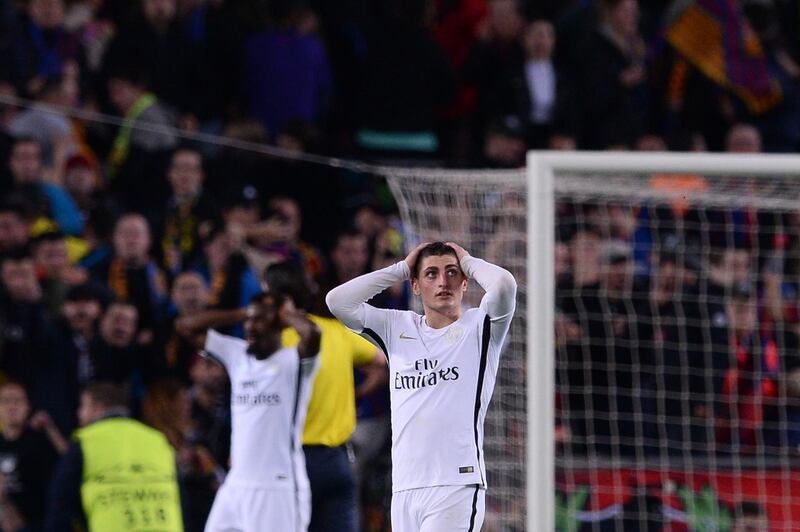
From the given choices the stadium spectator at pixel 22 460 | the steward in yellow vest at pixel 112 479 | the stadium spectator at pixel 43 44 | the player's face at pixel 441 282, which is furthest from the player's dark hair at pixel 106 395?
the stadium spectator at pixel 43 44

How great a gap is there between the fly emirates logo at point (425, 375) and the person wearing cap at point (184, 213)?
4494 mm

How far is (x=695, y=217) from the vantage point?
13.0 m

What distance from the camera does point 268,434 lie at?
9.74 m

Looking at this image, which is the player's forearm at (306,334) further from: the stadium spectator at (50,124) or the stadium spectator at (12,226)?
the stadium spectator at (50,124)

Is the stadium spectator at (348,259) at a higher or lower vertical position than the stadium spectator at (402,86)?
lower

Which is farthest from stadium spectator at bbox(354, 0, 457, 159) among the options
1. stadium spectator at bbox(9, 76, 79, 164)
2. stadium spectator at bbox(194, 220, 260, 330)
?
stadium spectator at bbox(9, 76, 79, 164)

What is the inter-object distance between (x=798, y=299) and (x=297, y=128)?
4.22 metres

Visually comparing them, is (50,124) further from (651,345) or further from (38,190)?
(651,345)

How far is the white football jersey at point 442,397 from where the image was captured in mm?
7520

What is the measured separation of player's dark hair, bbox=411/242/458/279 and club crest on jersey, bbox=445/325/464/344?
308 mm

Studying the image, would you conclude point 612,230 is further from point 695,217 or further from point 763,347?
point 763,347

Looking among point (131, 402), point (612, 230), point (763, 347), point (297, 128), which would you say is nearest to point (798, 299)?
point (763, 347)

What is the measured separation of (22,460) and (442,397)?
4111 millimetres

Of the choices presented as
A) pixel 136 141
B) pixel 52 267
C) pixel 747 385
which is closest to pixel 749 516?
pixel 747 385
